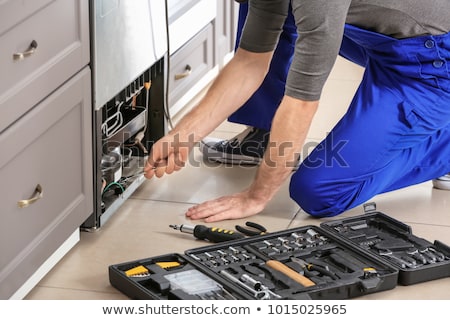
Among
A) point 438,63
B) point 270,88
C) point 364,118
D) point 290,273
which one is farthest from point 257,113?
point 290,273

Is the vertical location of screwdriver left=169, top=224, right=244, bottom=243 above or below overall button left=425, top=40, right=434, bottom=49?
below

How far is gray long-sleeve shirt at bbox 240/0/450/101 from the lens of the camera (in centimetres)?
226

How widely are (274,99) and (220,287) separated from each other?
97cm

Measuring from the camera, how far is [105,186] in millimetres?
2645

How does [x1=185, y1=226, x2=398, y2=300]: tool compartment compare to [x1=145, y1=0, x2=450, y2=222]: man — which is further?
[x1=145, y1=0, x2=450, y2=222]: man

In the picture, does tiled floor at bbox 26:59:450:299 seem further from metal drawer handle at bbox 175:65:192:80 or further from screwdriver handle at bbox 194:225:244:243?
metal drawer handle at bbox 175:65:192:80

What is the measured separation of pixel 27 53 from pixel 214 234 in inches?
28.4

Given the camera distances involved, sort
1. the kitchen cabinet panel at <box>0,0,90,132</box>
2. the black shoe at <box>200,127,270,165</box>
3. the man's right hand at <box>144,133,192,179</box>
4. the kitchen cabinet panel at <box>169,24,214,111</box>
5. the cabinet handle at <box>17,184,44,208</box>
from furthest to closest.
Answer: the kitchen cabinet panel at <box>169,24,214,111</box> → the black shoe at <box>200,127,270,165</box> → the man's right hand at <box>144,133,192,179</box> → the cabinet handle at <box>17,184,44,208</box> → the kitchen cabinet panel at <box>0,0,90,132</box>

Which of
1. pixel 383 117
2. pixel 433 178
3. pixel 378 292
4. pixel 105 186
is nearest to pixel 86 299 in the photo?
pixel 105 186

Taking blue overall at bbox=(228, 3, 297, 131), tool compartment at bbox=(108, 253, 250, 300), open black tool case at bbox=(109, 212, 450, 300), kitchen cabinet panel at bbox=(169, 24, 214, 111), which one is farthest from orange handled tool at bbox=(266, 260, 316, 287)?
kitchen cabinet panel at bbox=(169, 24, 214, 111)

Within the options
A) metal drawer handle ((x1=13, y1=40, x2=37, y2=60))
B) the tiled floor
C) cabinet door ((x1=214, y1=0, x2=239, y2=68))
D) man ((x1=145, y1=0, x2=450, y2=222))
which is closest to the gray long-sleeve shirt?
man ((x1=145, y1=0, x2=450, y2=222))

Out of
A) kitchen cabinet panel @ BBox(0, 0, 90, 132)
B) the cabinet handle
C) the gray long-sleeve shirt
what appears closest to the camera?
kitchen cabinet panel @ BBox(0, 0, 90, 132)

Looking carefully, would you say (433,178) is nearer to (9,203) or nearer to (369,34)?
(369,34)

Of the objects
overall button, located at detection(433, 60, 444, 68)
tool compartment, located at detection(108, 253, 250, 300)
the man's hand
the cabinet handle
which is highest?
overall button, located at detection(433, 60, 444, 68)
